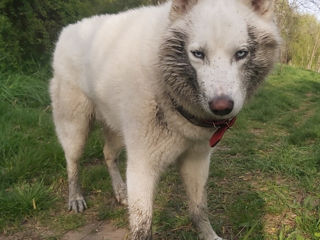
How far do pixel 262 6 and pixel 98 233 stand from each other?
1991 mm

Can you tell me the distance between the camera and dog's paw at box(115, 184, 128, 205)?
3.20m

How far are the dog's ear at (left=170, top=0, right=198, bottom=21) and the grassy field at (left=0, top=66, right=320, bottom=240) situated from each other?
0.78 m

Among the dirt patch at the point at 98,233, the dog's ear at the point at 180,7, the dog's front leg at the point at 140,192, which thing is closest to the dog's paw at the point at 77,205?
the dirt patch at the point at 98,233

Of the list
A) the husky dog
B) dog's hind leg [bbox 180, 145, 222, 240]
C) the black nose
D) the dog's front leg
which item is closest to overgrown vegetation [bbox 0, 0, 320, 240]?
dog's hind leg [bbox 180, 145, 222, 240]

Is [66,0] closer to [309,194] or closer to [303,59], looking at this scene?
[309,194]

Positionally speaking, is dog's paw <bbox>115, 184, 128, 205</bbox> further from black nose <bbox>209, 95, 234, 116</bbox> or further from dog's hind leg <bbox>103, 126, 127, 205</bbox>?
black nose <bbox>209, 95, 234, 116</bbox>

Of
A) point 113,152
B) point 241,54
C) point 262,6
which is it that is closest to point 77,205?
point 113,152

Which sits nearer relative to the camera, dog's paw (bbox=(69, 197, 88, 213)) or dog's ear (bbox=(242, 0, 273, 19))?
dog's ear (bbox=(242, 0, 273, 19))

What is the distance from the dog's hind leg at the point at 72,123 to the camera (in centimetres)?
308

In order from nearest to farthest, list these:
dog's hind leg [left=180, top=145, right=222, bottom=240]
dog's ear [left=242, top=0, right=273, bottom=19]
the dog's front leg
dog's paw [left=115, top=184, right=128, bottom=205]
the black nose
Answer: the black nose < dog's ear [left=242, top=0, right=273, bottom=19] < the dog's front leg < dog's hind leg [left=180, top=145, right=222, bottom=240] < dog's paw [left=115, top=184, right=128, bottom=205]

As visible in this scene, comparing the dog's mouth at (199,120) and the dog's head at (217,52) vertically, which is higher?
the dog's head at (217,52)

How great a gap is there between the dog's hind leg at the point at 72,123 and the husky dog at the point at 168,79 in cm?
1

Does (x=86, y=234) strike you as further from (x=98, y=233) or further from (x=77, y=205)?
(x=77, y=205)

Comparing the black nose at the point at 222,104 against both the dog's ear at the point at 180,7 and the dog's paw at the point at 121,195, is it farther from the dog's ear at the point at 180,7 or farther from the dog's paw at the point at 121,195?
the dog's paw at the point at 121,195
